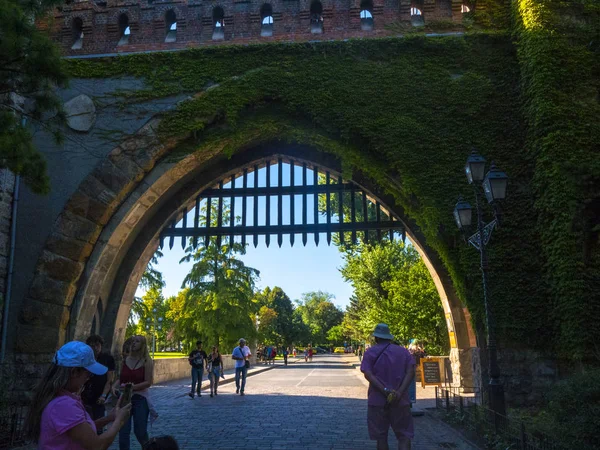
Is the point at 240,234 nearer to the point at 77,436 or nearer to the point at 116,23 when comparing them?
the point at 116,23

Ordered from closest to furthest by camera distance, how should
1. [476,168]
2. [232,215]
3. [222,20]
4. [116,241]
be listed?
[476,168] < [116,241] < [222,20] < [232,215]

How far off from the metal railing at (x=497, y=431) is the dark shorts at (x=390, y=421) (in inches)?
50.5

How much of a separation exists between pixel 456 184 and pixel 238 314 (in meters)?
19.3

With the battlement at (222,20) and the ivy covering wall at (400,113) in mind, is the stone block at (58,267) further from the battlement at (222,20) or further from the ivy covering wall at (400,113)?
the battlement at (222,20)

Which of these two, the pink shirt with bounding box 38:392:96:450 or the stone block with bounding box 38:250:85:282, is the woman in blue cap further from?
the stone block with bounding box 38:250:85:282

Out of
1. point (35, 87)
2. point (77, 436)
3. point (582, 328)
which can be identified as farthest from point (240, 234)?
point (77, 436)

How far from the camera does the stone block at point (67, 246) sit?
11008mm

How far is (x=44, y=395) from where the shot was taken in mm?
2404

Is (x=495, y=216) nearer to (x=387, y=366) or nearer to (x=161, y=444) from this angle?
(x=387, y=366)

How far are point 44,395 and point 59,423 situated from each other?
0.57 ft

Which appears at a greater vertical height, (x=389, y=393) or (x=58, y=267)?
(x=58, y=267)

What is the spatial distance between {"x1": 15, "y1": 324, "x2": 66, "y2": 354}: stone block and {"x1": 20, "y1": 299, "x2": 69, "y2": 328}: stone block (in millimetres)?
100

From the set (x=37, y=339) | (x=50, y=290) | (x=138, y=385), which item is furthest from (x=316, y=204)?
(x=138, y=385)

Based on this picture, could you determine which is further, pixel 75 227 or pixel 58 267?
pixel 75 227
